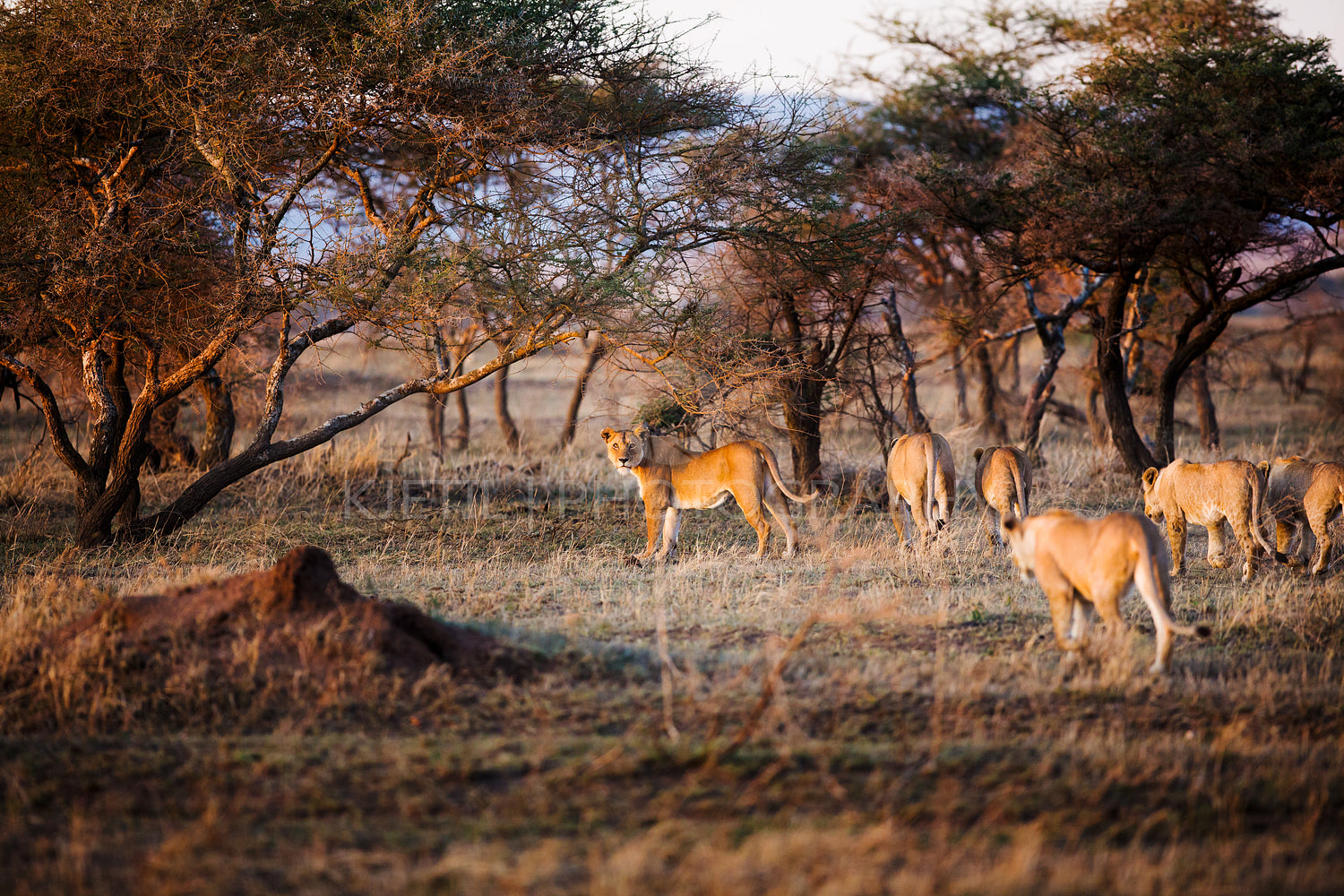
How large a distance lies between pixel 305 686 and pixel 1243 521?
26.2 feet

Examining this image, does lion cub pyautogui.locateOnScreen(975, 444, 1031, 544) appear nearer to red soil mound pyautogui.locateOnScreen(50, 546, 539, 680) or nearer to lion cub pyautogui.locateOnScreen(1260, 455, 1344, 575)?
lion cub pyautogui.locateOnScreen(1260, 455, 1344, 575)

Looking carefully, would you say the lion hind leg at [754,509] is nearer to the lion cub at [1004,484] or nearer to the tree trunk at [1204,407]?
the lion cub at [1004,484]

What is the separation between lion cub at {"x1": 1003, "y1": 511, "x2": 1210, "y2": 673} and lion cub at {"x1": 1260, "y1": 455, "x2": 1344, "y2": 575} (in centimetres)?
376

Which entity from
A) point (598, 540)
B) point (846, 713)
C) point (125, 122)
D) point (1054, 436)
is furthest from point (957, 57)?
point (846, 713)

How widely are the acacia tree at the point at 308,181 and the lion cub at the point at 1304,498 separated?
6.28 metres

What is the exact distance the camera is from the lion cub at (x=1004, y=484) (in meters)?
10.1

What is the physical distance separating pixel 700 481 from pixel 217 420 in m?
8.10

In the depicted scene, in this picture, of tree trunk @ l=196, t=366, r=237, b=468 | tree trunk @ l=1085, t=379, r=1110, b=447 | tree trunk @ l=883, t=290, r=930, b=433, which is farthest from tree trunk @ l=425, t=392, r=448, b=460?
tree trunk @ l=1085, t=379, r=1110, b=447

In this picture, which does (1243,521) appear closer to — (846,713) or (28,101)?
(846,713)

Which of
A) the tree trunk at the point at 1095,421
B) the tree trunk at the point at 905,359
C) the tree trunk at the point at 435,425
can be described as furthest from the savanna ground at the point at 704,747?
the tree trunk at the point at 1095,421

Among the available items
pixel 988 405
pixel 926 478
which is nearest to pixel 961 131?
pixel 988 405

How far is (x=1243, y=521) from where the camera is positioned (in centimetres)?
909

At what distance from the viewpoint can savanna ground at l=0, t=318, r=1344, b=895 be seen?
A: 3967 mm

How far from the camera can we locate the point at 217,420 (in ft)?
48.7
